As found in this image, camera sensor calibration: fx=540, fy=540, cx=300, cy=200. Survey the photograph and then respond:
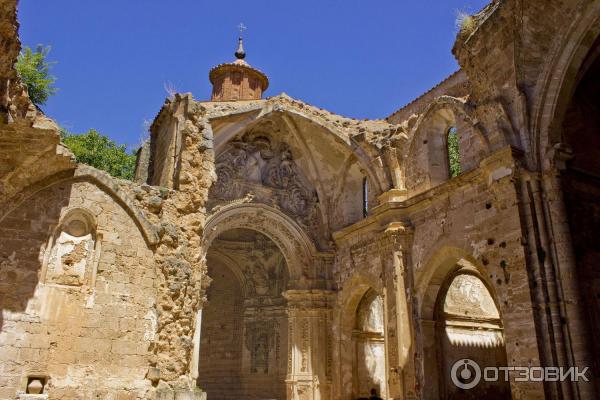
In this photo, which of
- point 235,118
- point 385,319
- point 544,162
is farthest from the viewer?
point 235,118

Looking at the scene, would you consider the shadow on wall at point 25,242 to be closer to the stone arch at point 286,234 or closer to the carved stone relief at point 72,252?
the carved stone relief at point 72,252

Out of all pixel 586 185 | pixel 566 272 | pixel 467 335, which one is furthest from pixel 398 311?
pixel 586 185

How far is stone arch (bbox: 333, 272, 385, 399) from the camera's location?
1402cm

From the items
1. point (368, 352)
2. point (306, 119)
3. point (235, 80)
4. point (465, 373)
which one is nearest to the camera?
point (465, 373)

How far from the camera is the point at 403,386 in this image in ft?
38.1

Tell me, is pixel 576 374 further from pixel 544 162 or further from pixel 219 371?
pixel 219 371

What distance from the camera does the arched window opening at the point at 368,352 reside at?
14.3 metres

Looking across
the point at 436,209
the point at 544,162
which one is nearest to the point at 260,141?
the point at 436,209

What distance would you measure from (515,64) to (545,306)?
4.38m

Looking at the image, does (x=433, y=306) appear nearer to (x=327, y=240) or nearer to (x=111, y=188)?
(x=327, y=240)

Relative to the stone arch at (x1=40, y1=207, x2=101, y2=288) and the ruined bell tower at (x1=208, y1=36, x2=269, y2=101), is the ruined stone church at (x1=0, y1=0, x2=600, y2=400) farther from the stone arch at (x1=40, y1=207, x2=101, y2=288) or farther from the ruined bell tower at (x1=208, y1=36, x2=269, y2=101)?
Answer: the ruined bell tower at (x1=208, y1=36, x2=269, y2=101)

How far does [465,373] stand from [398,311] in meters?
2.35

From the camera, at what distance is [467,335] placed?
13234mm

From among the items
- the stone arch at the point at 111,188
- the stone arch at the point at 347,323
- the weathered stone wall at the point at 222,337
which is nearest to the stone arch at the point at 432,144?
the stone arch at the point at 347,323
